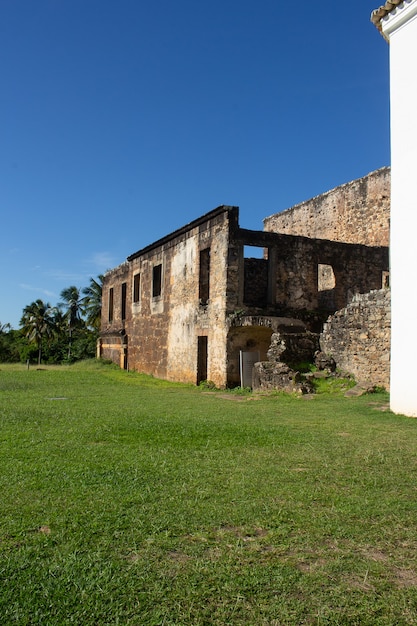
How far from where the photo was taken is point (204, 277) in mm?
15297

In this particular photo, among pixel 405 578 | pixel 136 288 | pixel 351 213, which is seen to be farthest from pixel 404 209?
pixel 136 288

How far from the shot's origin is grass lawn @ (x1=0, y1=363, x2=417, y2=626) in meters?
2.33

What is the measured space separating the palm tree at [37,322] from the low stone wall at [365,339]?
33789 millimetres

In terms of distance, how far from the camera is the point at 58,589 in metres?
2.42

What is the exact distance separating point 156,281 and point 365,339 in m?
9.90

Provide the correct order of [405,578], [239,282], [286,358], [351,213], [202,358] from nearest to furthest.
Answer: [405,578]
[286,358]
[239,282]
[202,358]
[351,213]

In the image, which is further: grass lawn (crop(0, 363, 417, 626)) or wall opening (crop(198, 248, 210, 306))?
wall opening (crop(198, 248, 210, 306))

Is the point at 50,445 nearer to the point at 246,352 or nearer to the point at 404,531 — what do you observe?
the point at 404,531

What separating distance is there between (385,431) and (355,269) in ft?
31.5

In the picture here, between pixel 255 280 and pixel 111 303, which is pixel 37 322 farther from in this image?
pixel 255 280

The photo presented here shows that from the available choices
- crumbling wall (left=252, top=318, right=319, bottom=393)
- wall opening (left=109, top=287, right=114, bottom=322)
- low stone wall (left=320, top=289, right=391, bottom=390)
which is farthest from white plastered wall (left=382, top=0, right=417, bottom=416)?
wall opening (left=109, top=287, right=114, bottom=322)

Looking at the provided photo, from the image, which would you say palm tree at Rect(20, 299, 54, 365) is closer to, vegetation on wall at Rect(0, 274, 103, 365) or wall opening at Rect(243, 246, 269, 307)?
vegetation on wall at Rect(0, 274, 103, 365)

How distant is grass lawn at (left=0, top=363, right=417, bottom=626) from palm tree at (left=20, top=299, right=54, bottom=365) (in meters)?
37.7

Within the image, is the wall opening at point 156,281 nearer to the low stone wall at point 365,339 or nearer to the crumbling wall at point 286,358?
the crumbling wall at point 286,358
